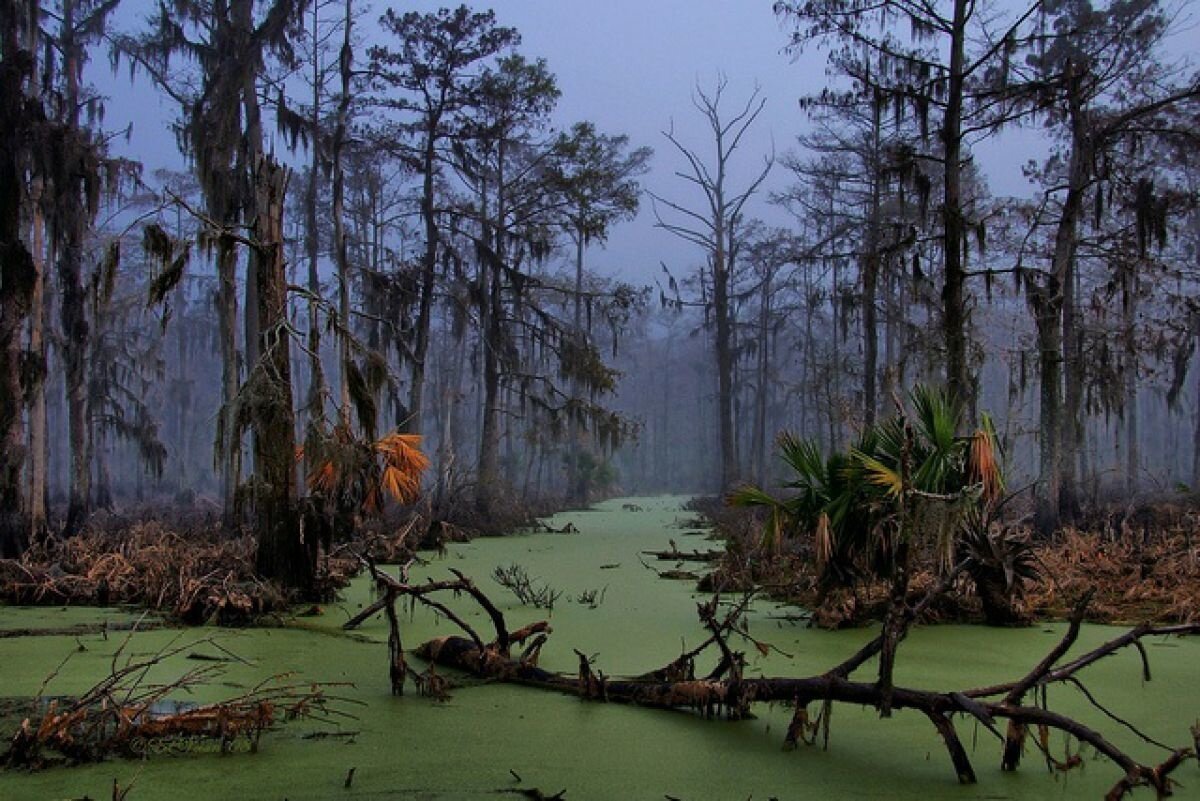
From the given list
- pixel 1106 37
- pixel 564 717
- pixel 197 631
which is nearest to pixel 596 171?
pixel 1106 37

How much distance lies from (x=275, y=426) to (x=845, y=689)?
17.1 ft

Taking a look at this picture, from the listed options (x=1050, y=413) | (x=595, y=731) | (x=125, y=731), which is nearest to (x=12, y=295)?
(x=125, y=731)

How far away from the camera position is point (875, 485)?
5.80 m

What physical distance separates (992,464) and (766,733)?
2510 millimetres

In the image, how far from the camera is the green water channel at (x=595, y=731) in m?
3.05

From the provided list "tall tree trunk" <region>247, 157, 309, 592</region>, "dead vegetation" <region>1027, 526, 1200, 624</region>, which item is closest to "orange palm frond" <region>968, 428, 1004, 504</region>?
"dead vegetation" <region>1027, 526, 1200, 624</region>

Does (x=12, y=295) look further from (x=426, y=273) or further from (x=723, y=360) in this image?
(x=723, y=360)

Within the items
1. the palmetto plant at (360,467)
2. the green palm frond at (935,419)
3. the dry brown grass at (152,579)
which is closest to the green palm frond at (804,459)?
the green palm frond at (935,419)

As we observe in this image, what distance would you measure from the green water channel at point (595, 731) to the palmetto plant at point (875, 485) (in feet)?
1.94

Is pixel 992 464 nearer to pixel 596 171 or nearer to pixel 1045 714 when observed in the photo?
pixel 1045 714

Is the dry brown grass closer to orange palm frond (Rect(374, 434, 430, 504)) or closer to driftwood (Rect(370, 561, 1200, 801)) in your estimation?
orange palm frond (Rect(374, 434, 430, 504))

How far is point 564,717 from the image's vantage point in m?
3.99

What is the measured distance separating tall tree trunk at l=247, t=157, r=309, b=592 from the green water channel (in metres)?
0.90

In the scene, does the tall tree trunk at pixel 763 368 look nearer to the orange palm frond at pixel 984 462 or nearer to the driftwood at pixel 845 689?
the orange palm frond at pixel 984 462
